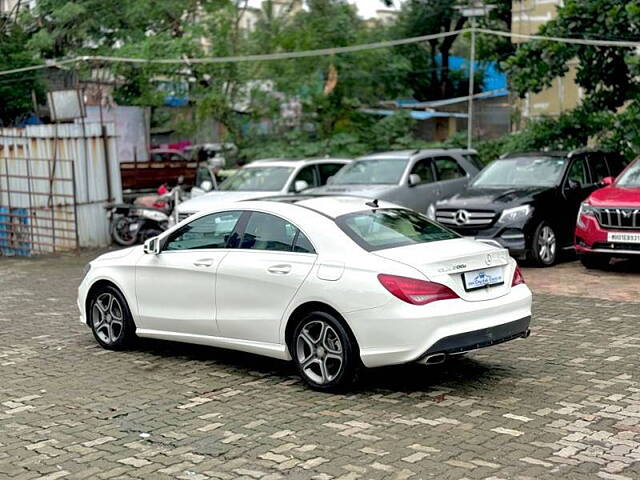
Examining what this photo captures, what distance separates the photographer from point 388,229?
7.73 metres

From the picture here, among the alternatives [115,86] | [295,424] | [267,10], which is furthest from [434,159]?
[115,86]

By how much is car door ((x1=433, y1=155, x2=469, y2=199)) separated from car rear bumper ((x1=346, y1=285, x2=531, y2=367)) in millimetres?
10048

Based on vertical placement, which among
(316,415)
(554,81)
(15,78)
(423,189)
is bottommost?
(316,415)

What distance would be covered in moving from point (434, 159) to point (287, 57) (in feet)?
30.9

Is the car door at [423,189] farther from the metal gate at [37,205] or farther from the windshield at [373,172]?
the metal gate at [37,205]

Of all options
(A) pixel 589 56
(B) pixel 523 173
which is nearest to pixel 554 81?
(A) pixel 589 56

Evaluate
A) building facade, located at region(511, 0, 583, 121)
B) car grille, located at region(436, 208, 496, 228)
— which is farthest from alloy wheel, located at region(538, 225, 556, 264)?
building facade, located at region(511, 0, 583, 121)

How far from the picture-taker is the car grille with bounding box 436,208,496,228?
1410 cm

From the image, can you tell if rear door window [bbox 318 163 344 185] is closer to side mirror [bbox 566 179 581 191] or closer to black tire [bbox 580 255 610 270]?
side mirror [bbox 566 179 581 191]

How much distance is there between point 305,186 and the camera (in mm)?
16703

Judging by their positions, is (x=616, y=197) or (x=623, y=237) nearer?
(x=623, y=237)

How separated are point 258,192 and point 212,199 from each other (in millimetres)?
861

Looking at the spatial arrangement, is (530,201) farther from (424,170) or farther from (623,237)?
(424,170)

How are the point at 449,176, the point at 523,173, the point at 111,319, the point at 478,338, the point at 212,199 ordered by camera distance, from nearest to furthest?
the point at 478,338
the point at 111,319
the point at 523,173
the point at 212,199
the point at 449,176
